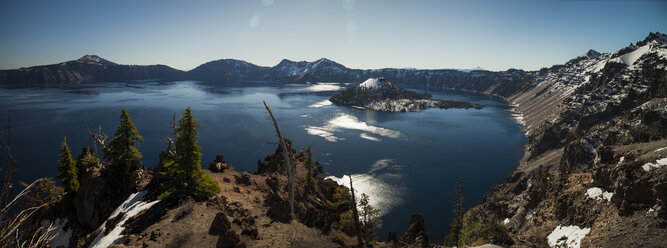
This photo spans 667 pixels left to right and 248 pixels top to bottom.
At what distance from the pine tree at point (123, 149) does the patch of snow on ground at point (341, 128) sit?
92.5 metres

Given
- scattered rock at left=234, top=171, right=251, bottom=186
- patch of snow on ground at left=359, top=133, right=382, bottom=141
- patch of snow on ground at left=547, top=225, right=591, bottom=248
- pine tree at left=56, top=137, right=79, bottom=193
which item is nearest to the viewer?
patch of snow on ground at left=547, top=225, right=591, bottom=248

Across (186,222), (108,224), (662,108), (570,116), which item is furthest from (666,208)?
(570,116)

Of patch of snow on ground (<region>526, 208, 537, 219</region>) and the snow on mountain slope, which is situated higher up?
the snow on mountain slope

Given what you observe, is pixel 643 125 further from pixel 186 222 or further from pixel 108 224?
pixel 108 224

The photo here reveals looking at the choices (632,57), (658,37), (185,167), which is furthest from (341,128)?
(658,37)

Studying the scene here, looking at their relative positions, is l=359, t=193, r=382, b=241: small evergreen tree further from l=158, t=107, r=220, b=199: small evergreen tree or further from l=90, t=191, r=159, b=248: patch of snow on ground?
l=90, t=191, r=159, b=248: patch of snow on ground

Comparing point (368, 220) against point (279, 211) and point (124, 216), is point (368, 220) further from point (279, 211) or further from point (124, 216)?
point (124, 216)

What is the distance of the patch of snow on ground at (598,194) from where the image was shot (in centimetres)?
3450

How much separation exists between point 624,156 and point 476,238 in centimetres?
2175

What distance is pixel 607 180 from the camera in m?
35.9

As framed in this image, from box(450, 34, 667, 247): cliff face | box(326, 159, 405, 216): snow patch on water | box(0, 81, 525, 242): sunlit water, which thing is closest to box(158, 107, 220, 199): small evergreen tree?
box(0, 81, 525, 242): sunlit water

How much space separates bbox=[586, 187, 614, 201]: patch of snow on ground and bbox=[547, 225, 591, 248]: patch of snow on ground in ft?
16.3

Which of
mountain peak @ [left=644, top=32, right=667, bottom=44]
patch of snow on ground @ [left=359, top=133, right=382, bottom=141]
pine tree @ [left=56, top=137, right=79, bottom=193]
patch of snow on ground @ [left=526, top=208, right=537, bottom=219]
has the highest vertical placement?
mountain peak @ [left=644, top=32, right=667, bottom=44]

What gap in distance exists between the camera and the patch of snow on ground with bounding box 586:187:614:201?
3450cm
